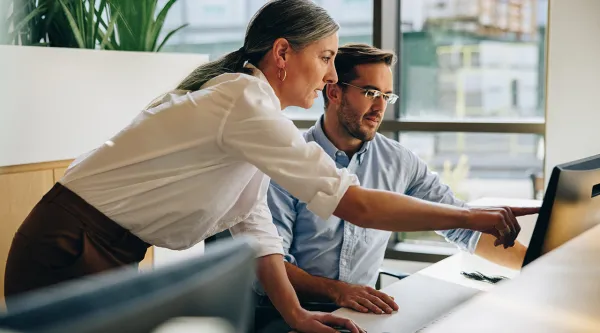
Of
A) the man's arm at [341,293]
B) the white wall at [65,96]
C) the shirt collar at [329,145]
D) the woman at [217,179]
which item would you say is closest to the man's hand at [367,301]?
the man's arm at [341,293]

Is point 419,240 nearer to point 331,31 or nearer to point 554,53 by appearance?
point 554,53

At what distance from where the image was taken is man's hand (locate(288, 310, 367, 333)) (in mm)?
1425

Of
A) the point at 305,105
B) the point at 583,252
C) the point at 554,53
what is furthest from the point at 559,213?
the point at 554,53

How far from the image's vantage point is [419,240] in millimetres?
3789

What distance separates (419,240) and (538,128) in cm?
86

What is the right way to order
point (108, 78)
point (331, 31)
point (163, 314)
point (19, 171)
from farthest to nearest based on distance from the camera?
point (108, 78)
point (19, 171)
point (331, 31)
point (163, 314)

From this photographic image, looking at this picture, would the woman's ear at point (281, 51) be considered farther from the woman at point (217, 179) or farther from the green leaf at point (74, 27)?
the green leaf at point (74, 27)

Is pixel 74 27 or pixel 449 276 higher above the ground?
pixel 74 27

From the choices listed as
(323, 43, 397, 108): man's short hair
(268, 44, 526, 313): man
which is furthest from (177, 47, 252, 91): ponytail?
(323, 43, 397, 108): man's short hair

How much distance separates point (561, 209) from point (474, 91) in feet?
8.11

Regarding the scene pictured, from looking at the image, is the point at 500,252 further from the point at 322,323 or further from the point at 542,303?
the point at 542,303

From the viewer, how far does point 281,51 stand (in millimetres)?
1684

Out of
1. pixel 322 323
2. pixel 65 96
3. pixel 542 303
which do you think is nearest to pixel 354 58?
pixel 322 323

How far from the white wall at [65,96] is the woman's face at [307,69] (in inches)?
53.3
